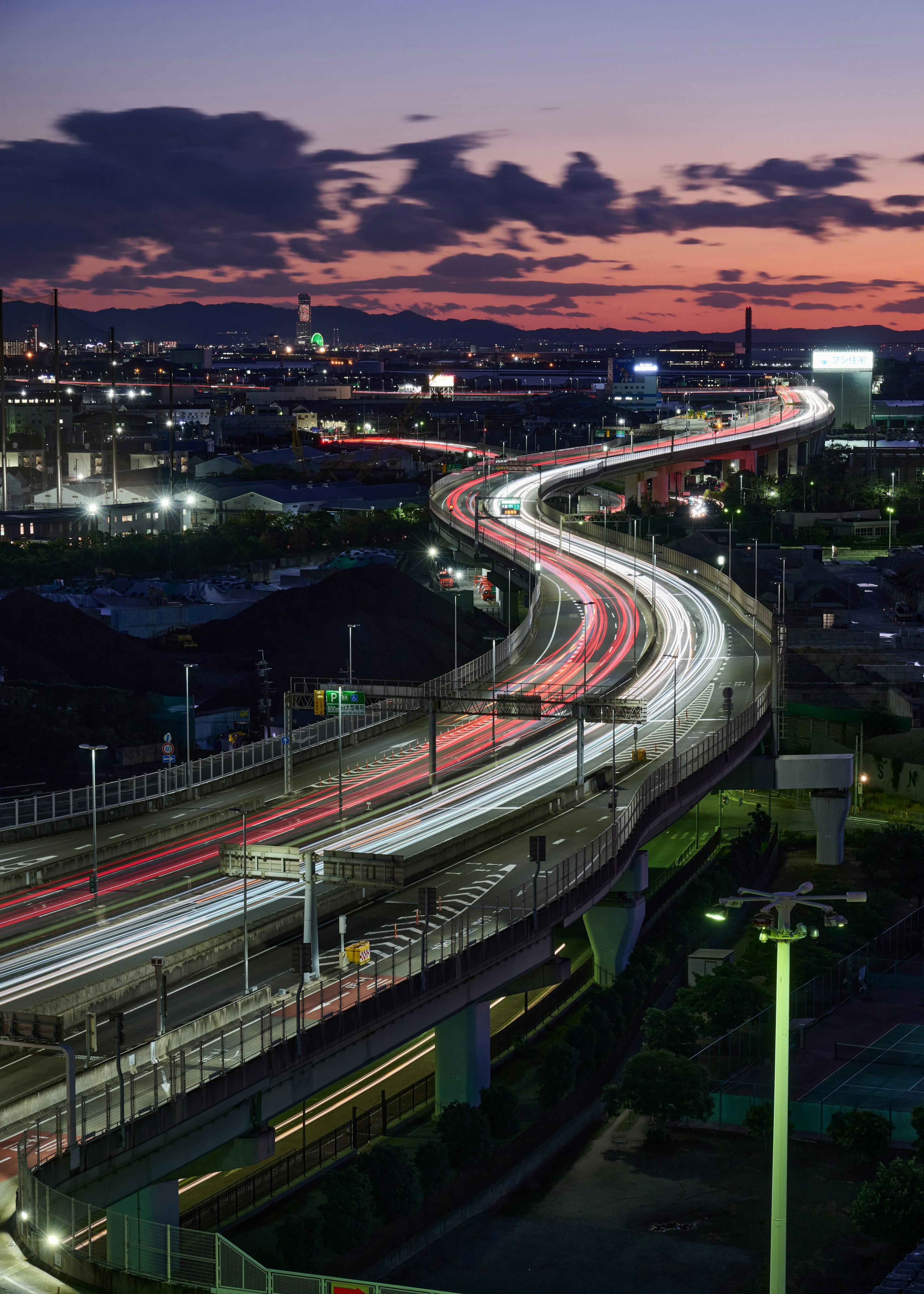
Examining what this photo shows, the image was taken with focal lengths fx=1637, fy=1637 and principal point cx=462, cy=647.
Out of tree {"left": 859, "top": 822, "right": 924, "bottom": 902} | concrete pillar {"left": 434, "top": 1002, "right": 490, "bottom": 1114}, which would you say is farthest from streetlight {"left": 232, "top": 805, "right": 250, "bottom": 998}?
tree {"left": 859, "top": 822, "right": 924, "bottom": 902}

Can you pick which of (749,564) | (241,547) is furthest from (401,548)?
(749,564)

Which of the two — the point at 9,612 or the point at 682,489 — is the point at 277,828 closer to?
the point at 9,612

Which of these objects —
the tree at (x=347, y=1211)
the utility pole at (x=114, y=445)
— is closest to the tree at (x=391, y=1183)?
the tree at (x=347, y=1211)

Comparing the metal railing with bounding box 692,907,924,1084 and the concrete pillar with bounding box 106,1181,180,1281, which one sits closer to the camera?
the concrete pillar with bounding box 106,1181,180,1281

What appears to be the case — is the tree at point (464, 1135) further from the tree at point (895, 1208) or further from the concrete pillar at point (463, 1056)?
the tree at point (895, 1208)

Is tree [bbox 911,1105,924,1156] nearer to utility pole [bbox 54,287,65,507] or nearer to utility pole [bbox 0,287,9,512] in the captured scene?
utility pole [bbox 54,287,65,507]

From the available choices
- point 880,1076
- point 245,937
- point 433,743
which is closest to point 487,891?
point 245,937
